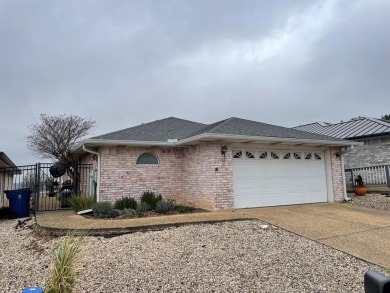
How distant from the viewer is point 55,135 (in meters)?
19.4

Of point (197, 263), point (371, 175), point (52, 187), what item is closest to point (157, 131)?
point (197, 263)

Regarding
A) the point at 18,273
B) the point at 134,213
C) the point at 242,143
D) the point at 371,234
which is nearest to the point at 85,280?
the point at 18,273

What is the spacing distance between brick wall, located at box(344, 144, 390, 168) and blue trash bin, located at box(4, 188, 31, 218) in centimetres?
1757

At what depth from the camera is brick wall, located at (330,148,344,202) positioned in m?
12.0

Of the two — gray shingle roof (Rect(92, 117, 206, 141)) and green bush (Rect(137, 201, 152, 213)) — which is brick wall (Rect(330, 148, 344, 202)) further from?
green bush (Rect(137, 201, 152, 213))

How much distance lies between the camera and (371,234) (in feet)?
21.7

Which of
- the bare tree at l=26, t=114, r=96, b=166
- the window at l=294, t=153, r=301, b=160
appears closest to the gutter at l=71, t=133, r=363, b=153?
the window at l=294, t=153, r=301, b=160

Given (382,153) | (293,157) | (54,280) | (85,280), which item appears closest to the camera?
(54,280)

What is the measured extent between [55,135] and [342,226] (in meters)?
18.4

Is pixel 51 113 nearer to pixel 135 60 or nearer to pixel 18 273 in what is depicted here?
pixel 135 60

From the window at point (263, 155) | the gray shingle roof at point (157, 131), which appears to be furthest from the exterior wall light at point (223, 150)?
the gray shingle roof at point (157, 131)

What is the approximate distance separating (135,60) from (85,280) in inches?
438

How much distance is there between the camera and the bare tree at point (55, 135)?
1936 centimetres

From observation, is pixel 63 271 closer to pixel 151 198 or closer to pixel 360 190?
pixel 151 198
